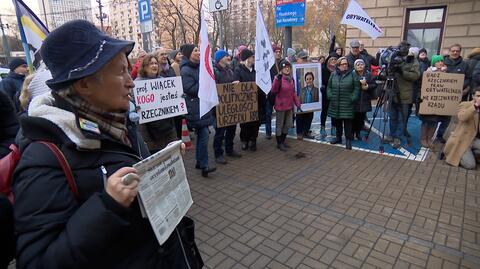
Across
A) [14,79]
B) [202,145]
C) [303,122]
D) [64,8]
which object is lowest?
[303,122]

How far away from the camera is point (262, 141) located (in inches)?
299

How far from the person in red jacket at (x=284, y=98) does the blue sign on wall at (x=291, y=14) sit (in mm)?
2036

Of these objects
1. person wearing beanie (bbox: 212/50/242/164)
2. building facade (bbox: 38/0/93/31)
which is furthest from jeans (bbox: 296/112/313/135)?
building facade (bbox: 38/0/93/31)

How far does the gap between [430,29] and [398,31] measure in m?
1.09

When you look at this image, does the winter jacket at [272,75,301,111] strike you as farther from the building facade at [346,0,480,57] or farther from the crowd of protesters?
the building facade at [346,0,480,57]

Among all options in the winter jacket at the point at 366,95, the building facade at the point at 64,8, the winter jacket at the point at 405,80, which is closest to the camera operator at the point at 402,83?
the winter jacket at the point at 405,80

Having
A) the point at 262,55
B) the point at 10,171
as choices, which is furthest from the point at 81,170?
the point at 262,55

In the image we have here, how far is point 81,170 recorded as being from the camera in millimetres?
1119

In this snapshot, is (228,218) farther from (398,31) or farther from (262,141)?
(398,31)

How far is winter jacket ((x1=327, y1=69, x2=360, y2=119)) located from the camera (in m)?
6.69

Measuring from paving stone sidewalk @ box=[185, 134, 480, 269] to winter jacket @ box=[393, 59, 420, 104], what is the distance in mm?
1408

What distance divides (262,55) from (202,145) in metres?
2.26

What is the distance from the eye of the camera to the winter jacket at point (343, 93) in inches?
263

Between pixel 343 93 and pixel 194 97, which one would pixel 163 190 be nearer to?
pixel 194 97
